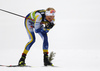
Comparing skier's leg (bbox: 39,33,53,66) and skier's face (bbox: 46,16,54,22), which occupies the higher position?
skier's face (bbox: 46,16,54,22)

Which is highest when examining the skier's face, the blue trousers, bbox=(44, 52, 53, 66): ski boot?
the skier's face

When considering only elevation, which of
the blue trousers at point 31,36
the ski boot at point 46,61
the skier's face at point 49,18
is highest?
the skier's face at point 49,18

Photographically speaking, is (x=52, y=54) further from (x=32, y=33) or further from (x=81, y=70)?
(x=81, y=70)

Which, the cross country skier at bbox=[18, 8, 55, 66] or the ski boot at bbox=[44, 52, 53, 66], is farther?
the ski boot at bbox=[44, 52, 53, 66]

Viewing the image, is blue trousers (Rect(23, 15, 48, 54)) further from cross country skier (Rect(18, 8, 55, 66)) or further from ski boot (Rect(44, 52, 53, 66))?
ski boot (Rect(44, 52, 53, 66))

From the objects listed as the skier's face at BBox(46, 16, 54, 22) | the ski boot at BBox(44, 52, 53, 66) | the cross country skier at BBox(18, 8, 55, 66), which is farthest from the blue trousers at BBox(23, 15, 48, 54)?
the skier's face at BBox(46, 16, 54, 22)

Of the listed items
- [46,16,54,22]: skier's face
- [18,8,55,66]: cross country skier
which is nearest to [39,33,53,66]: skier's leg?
[18,8,55,66]: cross country skier

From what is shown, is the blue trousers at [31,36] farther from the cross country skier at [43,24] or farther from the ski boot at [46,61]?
the ski boot at [46,61]

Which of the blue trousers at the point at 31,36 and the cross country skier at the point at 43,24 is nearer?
the cross country skier at the point at 43,24

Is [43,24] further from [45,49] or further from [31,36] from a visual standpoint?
[45,49]

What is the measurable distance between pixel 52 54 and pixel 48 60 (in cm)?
53

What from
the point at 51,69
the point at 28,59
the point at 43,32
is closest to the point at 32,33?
the point at 43,32

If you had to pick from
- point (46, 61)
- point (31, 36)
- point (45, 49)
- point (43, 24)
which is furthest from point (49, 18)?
point (46, 61)

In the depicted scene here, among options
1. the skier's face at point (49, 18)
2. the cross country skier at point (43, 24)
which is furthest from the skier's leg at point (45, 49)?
the skier's face at point (49, 18)
